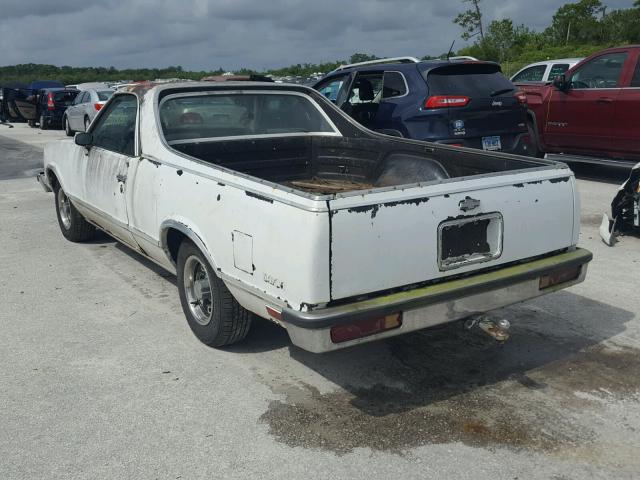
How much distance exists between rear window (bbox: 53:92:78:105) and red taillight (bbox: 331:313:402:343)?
2284 centimetres

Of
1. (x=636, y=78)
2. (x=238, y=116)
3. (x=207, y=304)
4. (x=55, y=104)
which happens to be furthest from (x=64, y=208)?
(x=55, y=104)

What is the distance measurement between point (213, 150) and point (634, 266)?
383cm

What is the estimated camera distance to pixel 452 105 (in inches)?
322

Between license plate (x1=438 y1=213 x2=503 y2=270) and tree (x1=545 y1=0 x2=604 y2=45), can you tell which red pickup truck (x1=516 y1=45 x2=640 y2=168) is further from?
tree (x1=545 y1=0 x2=604 y2=45)

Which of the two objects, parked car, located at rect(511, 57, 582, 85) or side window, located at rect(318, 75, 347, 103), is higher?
parked car, located at rect(511, 57, 582, 85)

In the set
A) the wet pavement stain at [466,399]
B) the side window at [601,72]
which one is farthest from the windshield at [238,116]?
the side window at [601,72]

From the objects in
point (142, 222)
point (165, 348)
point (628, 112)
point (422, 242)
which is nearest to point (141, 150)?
point (142, 222)

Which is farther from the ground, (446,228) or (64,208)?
(446,228)

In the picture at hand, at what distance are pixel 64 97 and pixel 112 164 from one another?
20304 mm

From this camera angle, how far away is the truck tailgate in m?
3.20

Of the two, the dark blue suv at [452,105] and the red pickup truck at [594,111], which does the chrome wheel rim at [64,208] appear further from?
the red pickup truck at [594,111]

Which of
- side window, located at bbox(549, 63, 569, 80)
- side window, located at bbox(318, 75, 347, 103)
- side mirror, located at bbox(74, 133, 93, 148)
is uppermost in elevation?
side window, located at bbox(549, 63, 569, 80)

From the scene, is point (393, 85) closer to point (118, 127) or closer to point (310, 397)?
point (118, 127)

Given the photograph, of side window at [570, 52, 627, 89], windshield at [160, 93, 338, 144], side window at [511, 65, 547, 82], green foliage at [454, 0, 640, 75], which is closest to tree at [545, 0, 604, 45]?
green foliage at [454, 0, 640, 75]
